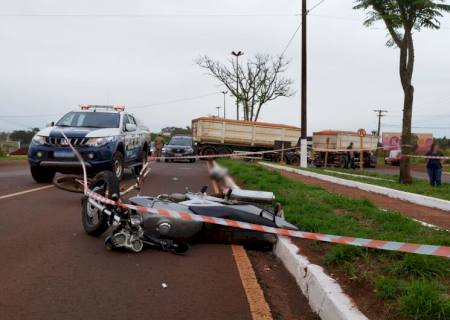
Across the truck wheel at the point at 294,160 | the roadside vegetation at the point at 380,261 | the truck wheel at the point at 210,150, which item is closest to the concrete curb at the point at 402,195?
the roadside vegetation at the point at 380,261

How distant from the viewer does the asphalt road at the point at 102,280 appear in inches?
158

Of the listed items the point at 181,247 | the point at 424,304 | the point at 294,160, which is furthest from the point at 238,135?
the point at 424,304

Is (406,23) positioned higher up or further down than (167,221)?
higher up

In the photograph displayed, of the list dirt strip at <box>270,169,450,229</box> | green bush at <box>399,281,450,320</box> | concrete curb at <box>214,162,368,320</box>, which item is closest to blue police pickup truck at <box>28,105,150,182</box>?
dirt strip at <box>270,169,450,229</box>

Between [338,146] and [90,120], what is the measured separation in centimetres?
2775

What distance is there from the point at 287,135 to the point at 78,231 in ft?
98.2

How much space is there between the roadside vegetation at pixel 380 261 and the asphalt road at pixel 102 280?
916 millimetres

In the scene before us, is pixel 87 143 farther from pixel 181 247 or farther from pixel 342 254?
pixel 342 254

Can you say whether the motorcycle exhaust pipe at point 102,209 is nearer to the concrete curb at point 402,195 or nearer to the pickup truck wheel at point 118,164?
the pickup truck wheel at point 118,164

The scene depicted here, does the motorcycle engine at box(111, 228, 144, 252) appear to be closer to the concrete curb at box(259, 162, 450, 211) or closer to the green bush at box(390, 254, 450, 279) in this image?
the green bush at box(390, 254, 450, 279)

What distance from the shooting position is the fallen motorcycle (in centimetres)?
581

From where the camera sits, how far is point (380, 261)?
4770 millimetres

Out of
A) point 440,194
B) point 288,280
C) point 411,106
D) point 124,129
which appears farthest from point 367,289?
point 411,106

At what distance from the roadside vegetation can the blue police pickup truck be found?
16.2 feet
